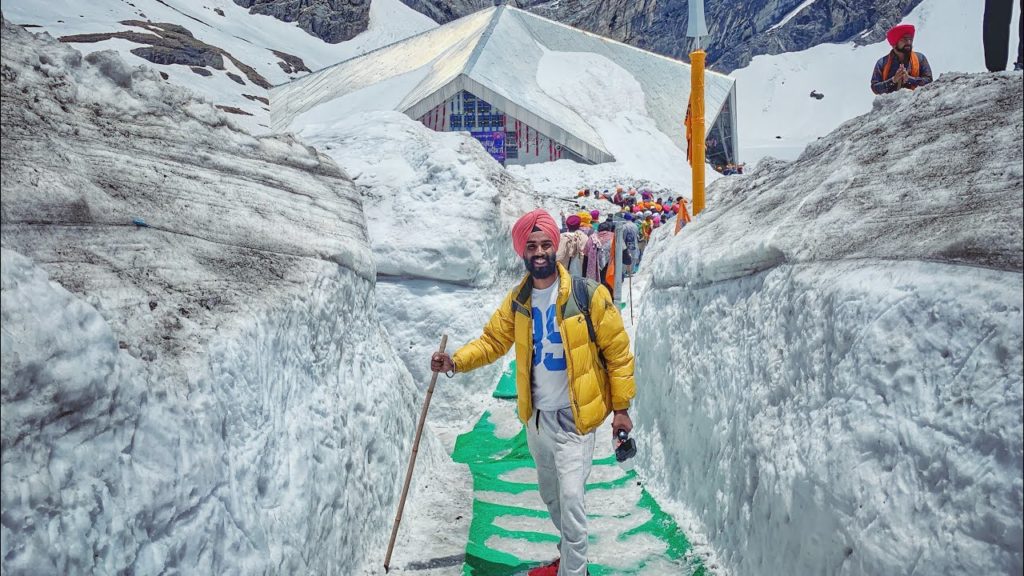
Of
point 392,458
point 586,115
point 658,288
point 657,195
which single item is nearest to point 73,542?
point 392,458

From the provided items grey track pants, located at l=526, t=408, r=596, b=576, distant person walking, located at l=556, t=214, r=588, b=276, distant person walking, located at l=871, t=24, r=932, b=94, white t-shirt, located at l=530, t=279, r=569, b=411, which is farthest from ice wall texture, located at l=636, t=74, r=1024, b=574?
distant person walking, located at l=556, t=214, r=588, b=276

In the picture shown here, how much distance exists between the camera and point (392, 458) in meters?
4.75

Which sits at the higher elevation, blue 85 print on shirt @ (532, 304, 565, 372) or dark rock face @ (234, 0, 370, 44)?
dark rock face @ (234, 0, 370, 44)

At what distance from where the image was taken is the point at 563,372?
3.71 meters

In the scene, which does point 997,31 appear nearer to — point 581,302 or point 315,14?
point 581,302

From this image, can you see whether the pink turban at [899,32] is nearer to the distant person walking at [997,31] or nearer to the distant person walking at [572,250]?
the distant person walking at [997,31]

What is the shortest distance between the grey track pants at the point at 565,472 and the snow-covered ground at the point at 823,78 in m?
46.4

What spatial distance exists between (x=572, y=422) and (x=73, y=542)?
89.1 inches

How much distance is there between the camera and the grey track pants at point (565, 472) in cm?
357

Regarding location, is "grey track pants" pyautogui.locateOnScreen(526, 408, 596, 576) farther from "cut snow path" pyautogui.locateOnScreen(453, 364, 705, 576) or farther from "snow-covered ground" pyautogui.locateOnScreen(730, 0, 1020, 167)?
"snow-covered ground" pyautogui.locateOnScreen(730, 0, 1020, 167)

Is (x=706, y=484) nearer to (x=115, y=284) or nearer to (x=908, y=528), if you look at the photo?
(x=908, y=528)

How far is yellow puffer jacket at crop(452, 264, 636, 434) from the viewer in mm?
3602

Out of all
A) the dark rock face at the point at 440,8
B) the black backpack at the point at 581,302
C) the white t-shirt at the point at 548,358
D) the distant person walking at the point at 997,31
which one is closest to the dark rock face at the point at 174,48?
the dark rock face at the point at 440,8

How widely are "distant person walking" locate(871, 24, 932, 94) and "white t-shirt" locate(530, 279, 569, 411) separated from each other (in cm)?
344
